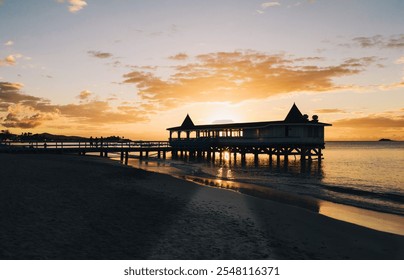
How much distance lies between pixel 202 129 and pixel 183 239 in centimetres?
4818

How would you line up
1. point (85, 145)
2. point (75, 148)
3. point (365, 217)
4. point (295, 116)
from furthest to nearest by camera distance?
point (295, 116) → point (85, 145) → point (75, 148) → point (365, 217)

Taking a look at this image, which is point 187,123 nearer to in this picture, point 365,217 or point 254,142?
point 254,142

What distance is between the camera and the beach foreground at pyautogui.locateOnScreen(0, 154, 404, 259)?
7.48 metres

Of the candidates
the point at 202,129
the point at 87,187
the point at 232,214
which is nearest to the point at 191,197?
the point at 232,214

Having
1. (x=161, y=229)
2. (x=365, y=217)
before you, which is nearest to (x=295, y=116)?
(x=365, y=217)

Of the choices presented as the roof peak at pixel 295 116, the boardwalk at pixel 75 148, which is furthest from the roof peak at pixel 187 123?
the roof peak at pixel 295 116

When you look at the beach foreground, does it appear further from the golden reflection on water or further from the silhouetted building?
the silhouetted building

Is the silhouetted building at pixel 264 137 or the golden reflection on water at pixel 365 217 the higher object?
the silhouetted building at pixel 264 137

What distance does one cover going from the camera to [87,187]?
14.6 metres

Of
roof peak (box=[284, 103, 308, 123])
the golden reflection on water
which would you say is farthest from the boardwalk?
the golden reflection on water

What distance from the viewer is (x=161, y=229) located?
9.16 m

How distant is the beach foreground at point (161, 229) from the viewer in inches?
295

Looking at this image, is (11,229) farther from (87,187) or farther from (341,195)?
(341,195)

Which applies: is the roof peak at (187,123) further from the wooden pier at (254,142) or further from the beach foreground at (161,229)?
the beach foreground at (161,229)
